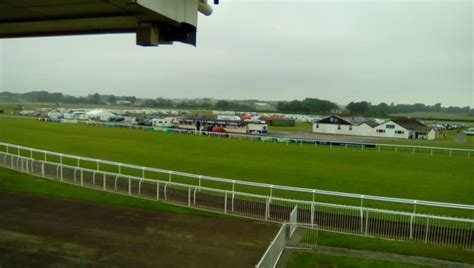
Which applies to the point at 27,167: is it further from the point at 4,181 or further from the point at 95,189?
the point at 95,189

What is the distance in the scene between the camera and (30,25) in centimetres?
642

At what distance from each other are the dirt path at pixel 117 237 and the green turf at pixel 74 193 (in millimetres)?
450

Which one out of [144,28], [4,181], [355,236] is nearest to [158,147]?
[4,181]

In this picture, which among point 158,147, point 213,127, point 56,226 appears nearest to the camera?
point 56,226

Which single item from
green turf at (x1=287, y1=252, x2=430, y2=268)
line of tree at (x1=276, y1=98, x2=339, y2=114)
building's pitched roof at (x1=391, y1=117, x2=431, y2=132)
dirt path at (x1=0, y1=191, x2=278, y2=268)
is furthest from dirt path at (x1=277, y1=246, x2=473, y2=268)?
line of tree at (x1=276, y1=98, x2=339, y2=114)

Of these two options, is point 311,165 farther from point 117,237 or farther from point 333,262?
point 117,237

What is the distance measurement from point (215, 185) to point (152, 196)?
11.1 feet

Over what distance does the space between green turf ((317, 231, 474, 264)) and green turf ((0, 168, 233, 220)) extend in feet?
9.35

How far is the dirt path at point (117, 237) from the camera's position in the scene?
267 inches

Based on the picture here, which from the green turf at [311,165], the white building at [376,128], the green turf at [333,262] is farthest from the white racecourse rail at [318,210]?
the white building at [376,128]

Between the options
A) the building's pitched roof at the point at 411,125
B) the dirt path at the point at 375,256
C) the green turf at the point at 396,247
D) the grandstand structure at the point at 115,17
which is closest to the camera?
the grandstand structure at the point at 115,17

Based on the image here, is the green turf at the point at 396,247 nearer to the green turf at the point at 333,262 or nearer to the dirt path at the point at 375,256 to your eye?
the dirt path at the point at 375,256

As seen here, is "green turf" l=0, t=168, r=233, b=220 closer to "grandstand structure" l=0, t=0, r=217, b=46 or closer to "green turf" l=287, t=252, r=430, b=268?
"green turf" l=287, t=252, r=430, b=268

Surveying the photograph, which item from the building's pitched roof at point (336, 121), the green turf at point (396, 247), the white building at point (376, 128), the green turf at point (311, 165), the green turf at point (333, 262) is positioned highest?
the building's pitched roof at point (336, 121)
